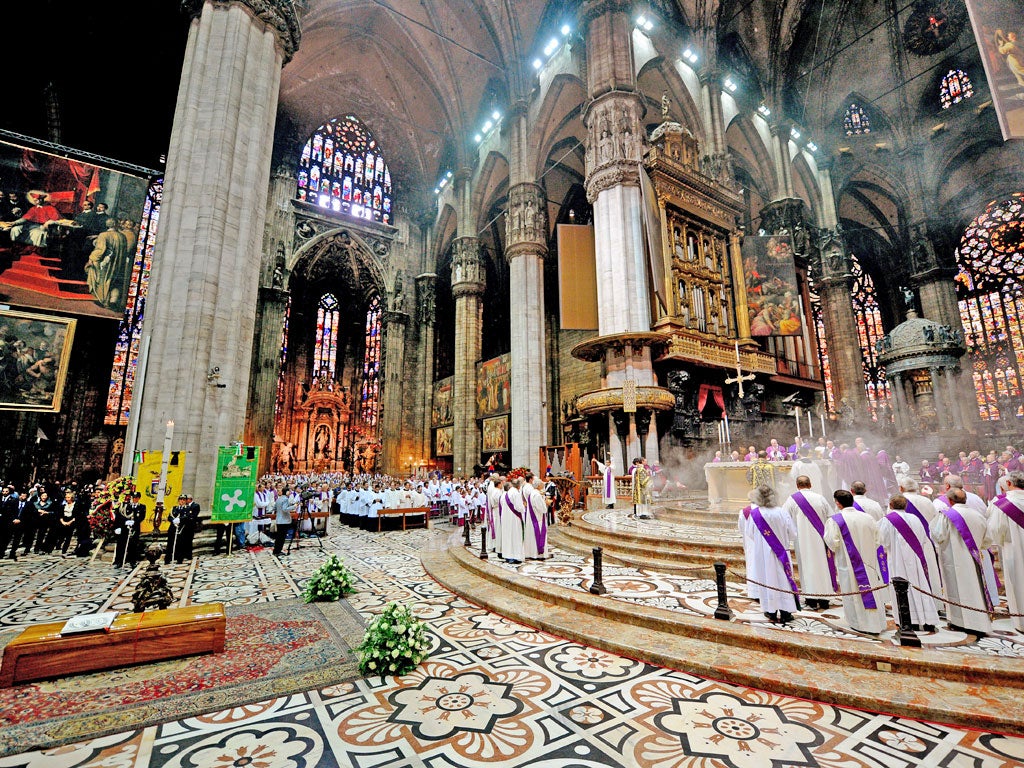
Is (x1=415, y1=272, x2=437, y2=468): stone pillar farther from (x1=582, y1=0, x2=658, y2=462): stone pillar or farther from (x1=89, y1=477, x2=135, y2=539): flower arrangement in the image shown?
(x1=89, y1=477, x2=135, y2=539): flower arrangement

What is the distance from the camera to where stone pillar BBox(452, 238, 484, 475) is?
22.5m

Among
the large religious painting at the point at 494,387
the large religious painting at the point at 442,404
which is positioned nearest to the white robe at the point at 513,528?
the large religious painting at the point at 494,387

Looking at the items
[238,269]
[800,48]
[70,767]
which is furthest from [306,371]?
[800,48]

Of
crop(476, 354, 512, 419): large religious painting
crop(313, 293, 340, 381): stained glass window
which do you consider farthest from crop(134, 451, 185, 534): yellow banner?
crop(313, 293, 340, 381): stained glass window

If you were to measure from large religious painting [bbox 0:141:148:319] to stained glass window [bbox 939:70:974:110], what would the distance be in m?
31.8

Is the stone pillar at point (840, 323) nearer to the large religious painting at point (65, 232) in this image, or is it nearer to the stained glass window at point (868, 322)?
the stained glass window at point (868, 322)

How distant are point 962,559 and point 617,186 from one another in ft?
44.1

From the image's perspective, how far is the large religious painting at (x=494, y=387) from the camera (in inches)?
858

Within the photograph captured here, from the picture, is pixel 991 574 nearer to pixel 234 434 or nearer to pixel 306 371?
pixel 234 434

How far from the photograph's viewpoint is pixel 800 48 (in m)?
22.5

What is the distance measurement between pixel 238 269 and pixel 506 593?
8.98 m

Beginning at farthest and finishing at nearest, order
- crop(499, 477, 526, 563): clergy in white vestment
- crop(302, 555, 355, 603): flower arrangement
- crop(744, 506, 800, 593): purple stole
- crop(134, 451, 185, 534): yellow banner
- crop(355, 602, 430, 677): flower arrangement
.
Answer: crop(134, 451, 185, 534): yellow banner, crop(499, 477, 526, 563): clergy in white vestment, crop(302, 555, 355, 603): flower arrangement, crop(744, 506, 800, 593): purple stole, crop(355, 602, 430, 677): flower arrangement

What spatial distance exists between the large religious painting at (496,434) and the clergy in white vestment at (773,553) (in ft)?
55.5

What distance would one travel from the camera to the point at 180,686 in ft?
10.0
